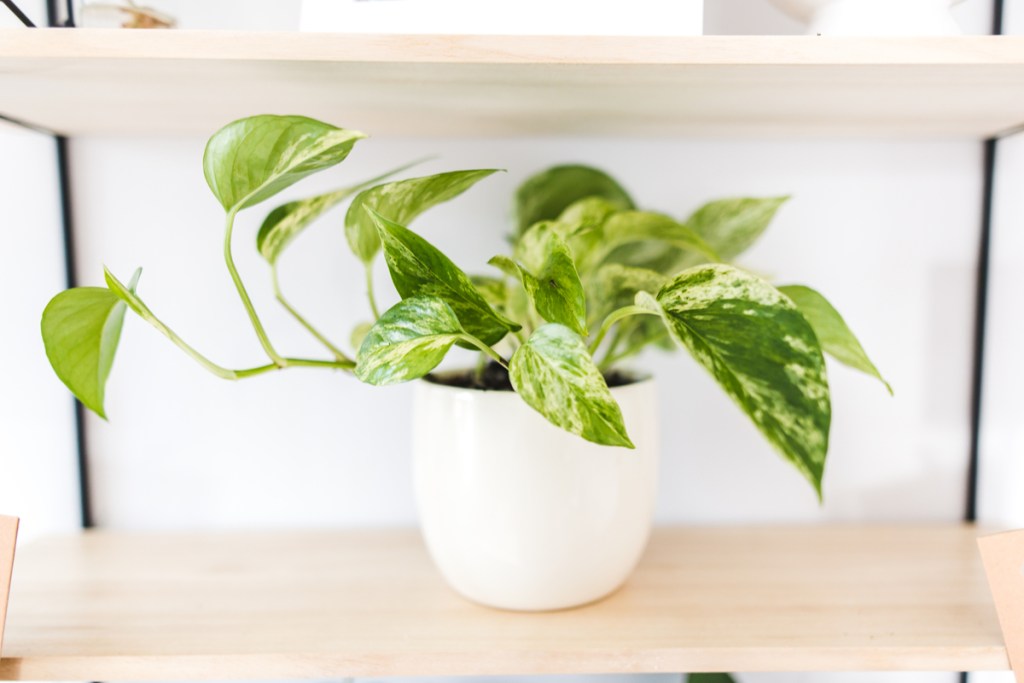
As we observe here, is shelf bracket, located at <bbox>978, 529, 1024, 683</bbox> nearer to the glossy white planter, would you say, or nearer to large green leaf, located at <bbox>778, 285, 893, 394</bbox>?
large green leaf, located at <bbox>778, 285, 893, 394</bbox>

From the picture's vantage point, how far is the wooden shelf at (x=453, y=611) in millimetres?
501

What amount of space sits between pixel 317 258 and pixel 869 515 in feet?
2.12

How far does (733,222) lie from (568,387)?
311 millimetres

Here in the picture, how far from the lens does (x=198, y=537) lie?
2.45 ft

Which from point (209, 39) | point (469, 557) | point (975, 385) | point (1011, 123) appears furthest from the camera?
point (975, 385)

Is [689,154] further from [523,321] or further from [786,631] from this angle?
[786,631]

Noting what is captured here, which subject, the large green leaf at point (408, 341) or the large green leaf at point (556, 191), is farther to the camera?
the large green leaf at point (556, 191)

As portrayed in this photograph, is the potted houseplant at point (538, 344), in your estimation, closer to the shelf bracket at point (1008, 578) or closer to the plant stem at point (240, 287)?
the plant stem at point (240, 287)

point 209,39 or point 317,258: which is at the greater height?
point 209,39

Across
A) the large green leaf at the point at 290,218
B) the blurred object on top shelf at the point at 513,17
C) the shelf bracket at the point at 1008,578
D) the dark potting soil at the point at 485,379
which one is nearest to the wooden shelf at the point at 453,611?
the shelf bracket at the point at 1008,578

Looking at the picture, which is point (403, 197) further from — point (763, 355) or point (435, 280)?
point (763, 355)

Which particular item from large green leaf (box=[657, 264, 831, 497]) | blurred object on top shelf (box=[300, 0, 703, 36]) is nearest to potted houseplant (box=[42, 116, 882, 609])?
large green leaf (box=[657, 264, 831, 497])

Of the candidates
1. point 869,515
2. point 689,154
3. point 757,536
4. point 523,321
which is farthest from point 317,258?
point 869,515

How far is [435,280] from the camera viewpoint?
1.49 feet
